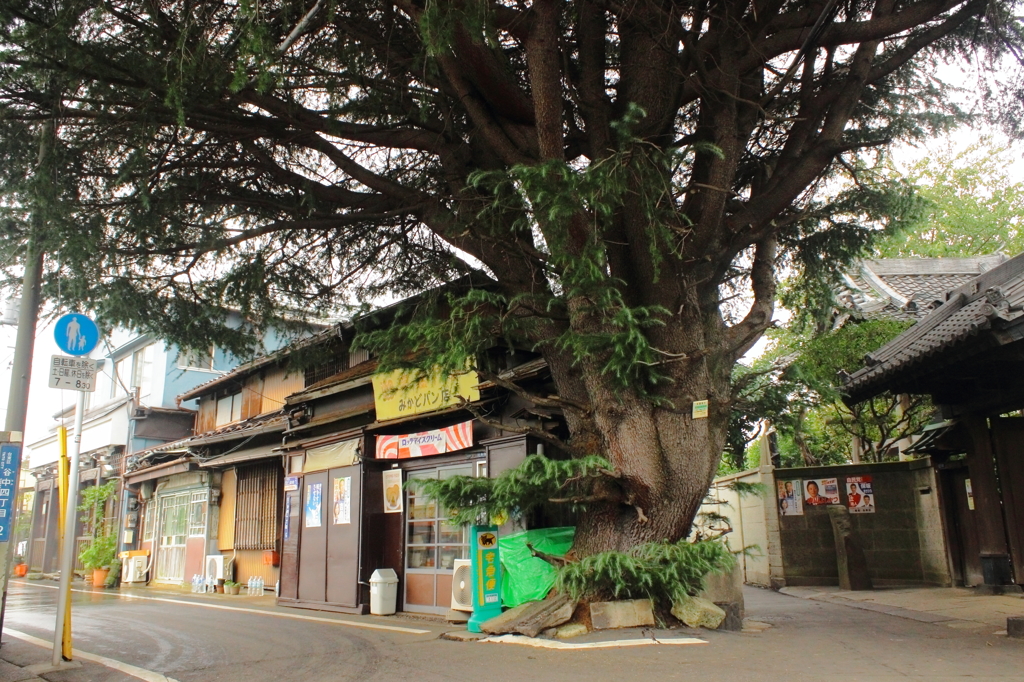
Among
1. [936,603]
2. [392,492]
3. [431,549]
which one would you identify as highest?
[392,492]

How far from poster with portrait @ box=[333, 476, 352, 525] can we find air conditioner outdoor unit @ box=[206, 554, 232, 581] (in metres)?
7.48

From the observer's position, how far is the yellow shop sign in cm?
1178

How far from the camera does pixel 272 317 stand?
12359 millimetres

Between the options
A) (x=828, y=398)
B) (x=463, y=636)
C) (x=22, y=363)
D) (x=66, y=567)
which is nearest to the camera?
(x=66, y=567)

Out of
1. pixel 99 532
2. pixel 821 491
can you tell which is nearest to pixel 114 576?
pixel 99 532

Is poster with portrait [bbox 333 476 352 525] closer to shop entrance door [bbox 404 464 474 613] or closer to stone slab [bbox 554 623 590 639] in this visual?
shop entrance door [bbox 404 464 474 613]

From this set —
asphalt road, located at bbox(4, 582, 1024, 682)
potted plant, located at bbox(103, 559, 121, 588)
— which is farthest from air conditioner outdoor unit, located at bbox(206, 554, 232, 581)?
asphalt road, located at bbox(4, 582, 1024, 682)

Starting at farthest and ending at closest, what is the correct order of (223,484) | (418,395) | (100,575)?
(100,575) → (223,484) → (418,395)

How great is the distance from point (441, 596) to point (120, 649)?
14.8ft

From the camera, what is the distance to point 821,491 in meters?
15.3

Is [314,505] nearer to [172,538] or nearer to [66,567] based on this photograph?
[66,567]

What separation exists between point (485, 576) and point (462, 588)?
138 cm

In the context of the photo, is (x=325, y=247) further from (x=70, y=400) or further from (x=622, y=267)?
(x=70, y=400)

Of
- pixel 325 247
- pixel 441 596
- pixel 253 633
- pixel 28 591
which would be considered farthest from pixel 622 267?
pixel 28 591
